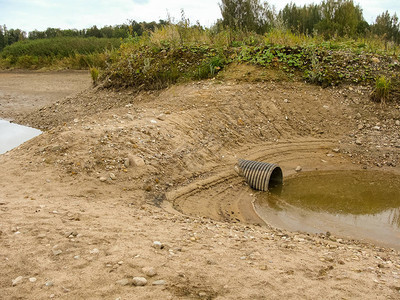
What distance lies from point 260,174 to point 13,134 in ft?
24.2

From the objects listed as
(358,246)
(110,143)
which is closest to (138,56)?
(110,143)

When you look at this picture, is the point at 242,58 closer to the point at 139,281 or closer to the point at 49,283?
the point at 139,281

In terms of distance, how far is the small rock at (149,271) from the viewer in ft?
11.0

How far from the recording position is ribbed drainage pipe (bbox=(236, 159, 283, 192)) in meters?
6.76

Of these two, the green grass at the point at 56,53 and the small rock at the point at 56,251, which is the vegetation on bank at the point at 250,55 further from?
the green grass at the point at 56,53

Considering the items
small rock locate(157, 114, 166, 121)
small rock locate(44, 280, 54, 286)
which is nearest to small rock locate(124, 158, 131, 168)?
small rock locate(157, 114, 166, 121)

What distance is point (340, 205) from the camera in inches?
252

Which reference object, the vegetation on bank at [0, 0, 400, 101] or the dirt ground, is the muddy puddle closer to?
the dirt ground

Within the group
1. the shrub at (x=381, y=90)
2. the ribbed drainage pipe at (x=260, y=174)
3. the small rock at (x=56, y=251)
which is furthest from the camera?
the shrub at (x=381, y=90)

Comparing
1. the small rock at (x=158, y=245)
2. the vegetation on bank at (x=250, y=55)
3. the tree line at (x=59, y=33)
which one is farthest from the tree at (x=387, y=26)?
the tree line at (x=59, y=33)

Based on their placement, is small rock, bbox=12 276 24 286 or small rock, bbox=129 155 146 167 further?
small rock, bbox=129 155 146 167

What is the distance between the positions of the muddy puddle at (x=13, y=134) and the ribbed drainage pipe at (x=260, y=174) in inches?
226

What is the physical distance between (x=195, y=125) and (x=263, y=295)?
5.41 metres

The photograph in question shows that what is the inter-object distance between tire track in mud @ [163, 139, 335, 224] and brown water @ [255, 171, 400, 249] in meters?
0.29
